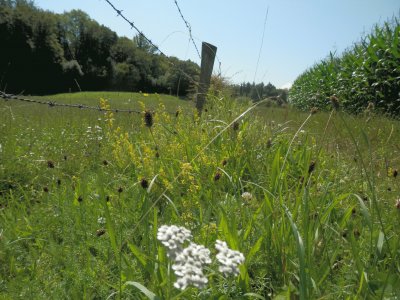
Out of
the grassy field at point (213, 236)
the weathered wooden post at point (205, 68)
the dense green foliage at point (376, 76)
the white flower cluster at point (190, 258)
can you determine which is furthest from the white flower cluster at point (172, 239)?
the dense green foliage at point (376, 76)

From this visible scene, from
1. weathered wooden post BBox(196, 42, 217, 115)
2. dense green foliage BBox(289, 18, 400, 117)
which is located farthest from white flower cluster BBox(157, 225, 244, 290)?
dense green foliage BBox(289, 18, 400, 117)

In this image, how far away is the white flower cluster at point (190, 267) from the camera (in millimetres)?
752

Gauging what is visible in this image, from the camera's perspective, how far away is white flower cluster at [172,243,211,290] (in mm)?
752

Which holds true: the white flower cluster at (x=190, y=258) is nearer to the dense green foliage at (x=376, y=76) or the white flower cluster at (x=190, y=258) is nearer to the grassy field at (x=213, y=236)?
the grassy field at (x=213, y=236)

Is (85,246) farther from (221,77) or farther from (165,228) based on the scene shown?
(221,77)

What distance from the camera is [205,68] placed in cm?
454

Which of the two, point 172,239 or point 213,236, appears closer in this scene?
point 172,239

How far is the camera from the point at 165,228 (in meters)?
0.91

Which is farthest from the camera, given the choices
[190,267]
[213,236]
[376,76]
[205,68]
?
[376,76]

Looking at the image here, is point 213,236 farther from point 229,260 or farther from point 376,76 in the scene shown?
point 376,76

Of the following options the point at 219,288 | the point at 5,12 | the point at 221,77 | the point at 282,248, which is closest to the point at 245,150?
the point at 282,248

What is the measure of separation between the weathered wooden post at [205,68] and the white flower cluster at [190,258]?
144 inches

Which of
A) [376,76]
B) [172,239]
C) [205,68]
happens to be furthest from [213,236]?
[376,76]

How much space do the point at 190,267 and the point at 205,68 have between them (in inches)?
156
